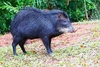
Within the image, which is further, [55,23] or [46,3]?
[46,3]

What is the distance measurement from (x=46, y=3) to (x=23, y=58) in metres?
7.29

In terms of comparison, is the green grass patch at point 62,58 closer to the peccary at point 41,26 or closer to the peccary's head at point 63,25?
the peccary at point 41,26

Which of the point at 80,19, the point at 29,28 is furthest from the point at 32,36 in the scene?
the point at 80,19

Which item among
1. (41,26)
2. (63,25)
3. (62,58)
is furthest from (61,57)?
(41,26)

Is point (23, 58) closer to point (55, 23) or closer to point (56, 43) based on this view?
point (55, 23)

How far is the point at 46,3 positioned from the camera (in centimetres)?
1385

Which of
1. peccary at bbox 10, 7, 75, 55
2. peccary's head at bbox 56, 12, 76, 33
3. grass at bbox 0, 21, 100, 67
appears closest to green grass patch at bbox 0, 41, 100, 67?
grass at bbox 0, 21, 100, 67

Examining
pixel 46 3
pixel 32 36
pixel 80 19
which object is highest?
pixel 32 36

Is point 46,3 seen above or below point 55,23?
below

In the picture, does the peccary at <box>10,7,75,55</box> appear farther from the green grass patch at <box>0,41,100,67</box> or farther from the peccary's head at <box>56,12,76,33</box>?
the green grass patch at <box>0,41,100,67</box>

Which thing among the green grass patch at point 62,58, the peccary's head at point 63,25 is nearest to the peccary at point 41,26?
the peccary's head at point 63,25

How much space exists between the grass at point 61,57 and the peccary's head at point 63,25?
0.55m

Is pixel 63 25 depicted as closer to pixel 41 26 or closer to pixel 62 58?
pixel 41 26

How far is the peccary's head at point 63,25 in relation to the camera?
6832 mm
